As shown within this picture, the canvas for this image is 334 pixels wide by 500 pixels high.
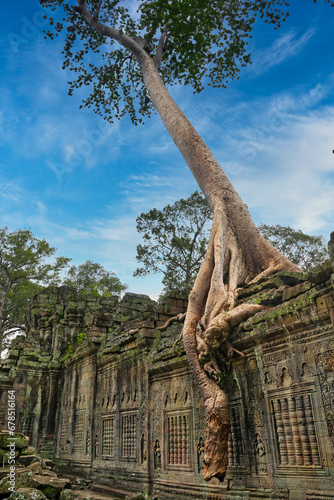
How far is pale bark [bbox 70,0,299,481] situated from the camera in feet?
14.9

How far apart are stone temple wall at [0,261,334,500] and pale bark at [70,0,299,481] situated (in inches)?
11.2

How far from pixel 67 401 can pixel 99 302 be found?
11.1 ft

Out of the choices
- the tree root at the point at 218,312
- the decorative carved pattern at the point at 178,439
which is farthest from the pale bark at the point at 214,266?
the decorative carved pattern at the point at 178,439

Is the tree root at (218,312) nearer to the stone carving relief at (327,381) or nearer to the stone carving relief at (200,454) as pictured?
the stone carving relief at (200,454)

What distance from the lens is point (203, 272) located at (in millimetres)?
6551

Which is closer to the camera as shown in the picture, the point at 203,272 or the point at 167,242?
the point at 203,272

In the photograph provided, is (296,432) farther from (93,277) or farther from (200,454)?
(93,277)

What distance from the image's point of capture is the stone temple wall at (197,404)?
3850 mm

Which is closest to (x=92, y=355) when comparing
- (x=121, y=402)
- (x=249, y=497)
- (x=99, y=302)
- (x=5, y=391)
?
(x=121, y=402)

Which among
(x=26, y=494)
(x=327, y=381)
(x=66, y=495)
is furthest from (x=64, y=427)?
(x=327, y=381)

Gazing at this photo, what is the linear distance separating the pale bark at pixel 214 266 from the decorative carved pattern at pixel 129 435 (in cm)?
263

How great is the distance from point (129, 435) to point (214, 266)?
3496mm

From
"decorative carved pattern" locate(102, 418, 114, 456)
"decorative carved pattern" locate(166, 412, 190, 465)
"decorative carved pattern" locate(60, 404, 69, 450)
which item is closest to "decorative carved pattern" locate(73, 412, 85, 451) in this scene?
"decorative carved pattern" locate(60, 404, 69, 450)

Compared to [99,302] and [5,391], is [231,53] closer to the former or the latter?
[99,302]
